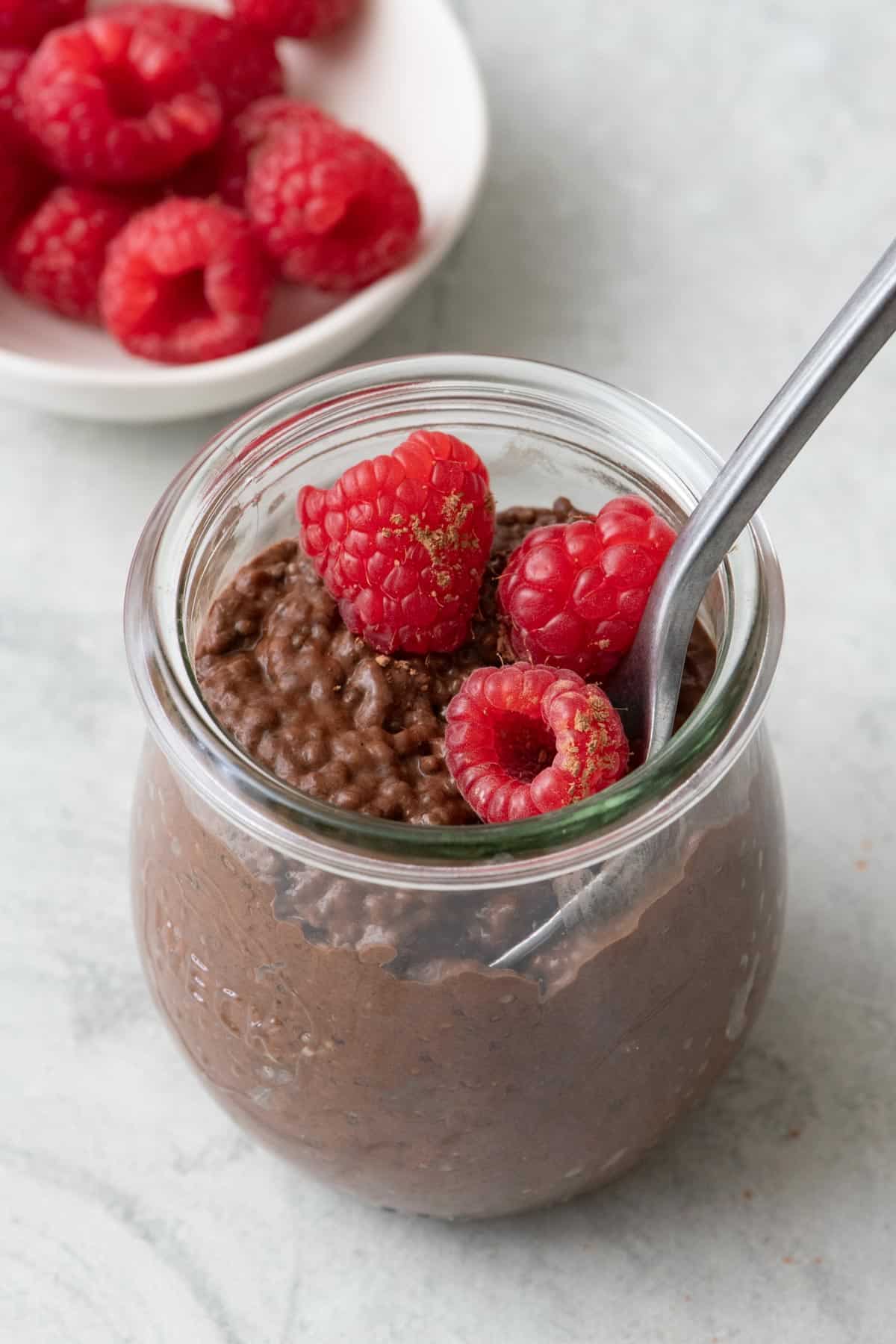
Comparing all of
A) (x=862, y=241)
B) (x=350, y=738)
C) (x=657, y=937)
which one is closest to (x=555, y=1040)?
(x=657, y=937)

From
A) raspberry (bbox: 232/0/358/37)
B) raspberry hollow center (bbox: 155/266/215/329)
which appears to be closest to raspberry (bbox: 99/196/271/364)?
raspberry hollow center (bbox: 155/266/215/329)

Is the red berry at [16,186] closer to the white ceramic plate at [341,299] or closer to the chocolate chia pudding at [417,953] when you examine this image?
the white ceramic plate at [341,299]

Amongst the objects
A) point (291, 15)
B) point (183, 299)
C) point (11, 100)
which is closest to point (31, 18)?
point (11, 100)

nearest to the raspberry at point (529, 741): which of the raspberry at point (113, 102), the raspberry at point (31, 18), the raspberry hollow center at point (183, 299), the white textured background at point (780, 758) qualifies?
the white textured background at point (780, 758)

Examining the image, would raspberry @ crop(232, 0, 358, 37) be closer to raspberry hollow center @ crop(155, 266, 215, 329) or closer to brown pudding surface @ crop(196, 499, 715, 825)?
raspberry hollow center @ crop(155, 266, 215, 329)

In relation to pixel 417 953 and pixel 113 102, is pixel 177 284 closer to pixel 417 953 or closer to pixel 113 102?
pixel 113 102
